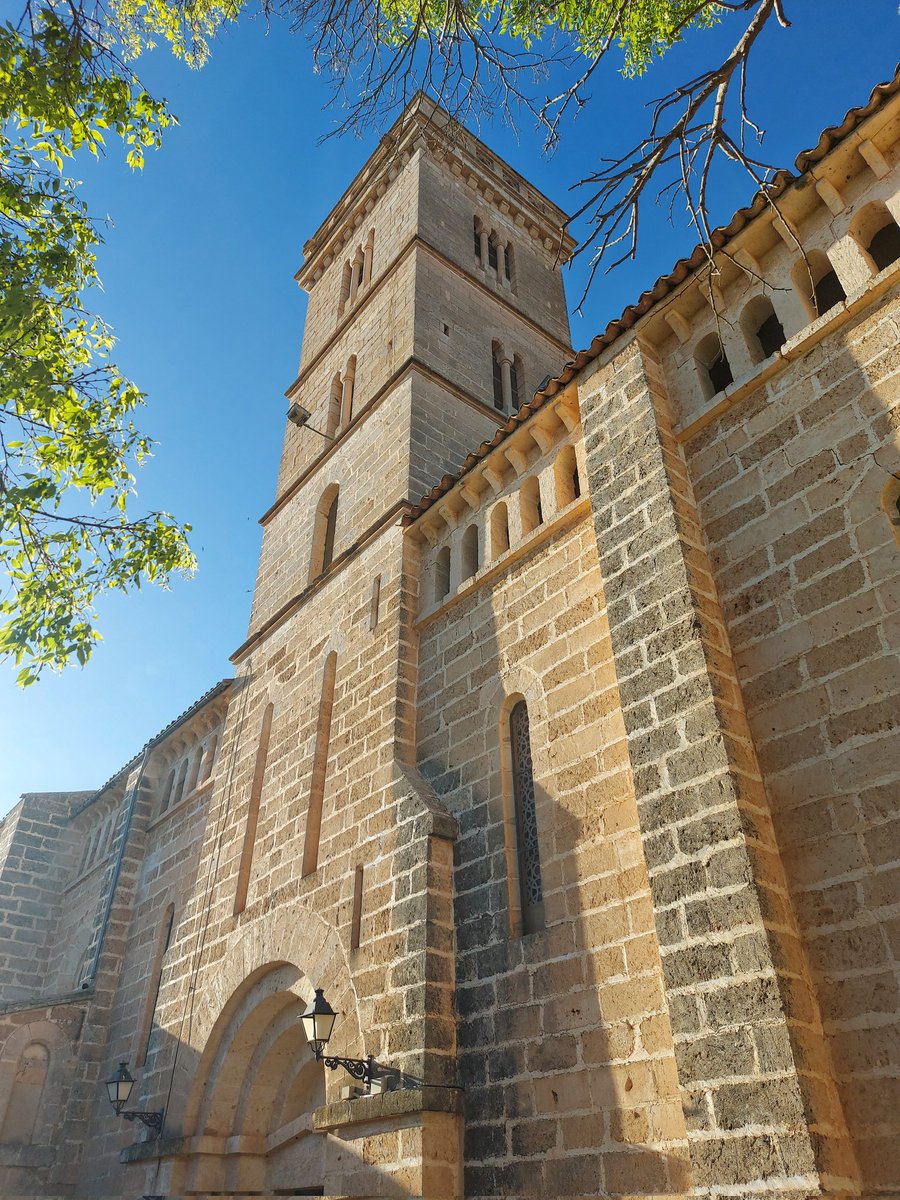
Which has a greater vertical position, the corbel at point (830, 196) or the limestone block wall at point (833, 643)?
the corbel at point (830, 196)

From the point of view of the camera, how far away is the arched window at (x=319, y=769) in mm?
8211

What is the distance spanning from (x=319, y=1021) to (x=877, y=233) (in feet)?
22.7

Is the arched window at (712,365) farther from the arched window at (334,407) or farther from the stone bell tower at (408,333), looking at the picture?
the arched window at (334,407)

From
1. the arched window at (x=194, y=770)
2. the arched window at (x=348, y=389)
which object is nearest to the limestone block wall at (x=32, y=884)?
the arched window at (x=194, y=770)

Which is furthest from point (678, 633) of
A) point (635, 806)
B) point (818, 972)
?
point (818, 972)

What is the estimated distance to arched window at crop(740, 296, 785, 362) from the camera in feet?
19.9

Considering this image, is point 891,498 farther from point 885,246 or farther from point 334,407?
point 334,407

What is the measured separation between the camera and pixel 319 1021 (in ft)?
21.2

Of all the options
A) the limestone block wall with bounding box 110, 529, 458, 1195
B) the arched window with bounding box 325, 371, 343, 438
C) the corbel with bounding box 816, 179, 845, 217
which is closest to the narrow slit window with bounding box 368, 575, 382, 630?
the limestone block wall with bounding box 110, 529, 458, 1195

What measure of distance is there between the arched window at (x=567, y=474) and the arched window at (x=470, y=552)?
51.2 inches

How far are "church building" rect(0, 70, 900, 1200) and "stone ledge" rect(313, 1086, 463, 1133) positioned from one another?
21 millimetres

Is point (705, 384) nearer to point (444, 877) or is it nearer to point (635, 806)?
point (635, 806)

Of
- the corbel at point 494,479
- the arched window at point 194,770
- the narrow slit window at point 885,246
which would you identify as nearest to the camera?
the narrow slit window at point 885,246

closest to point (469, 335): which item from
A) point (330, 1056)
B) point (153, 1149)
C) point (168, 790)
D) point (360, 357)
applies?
point (360, 357)
